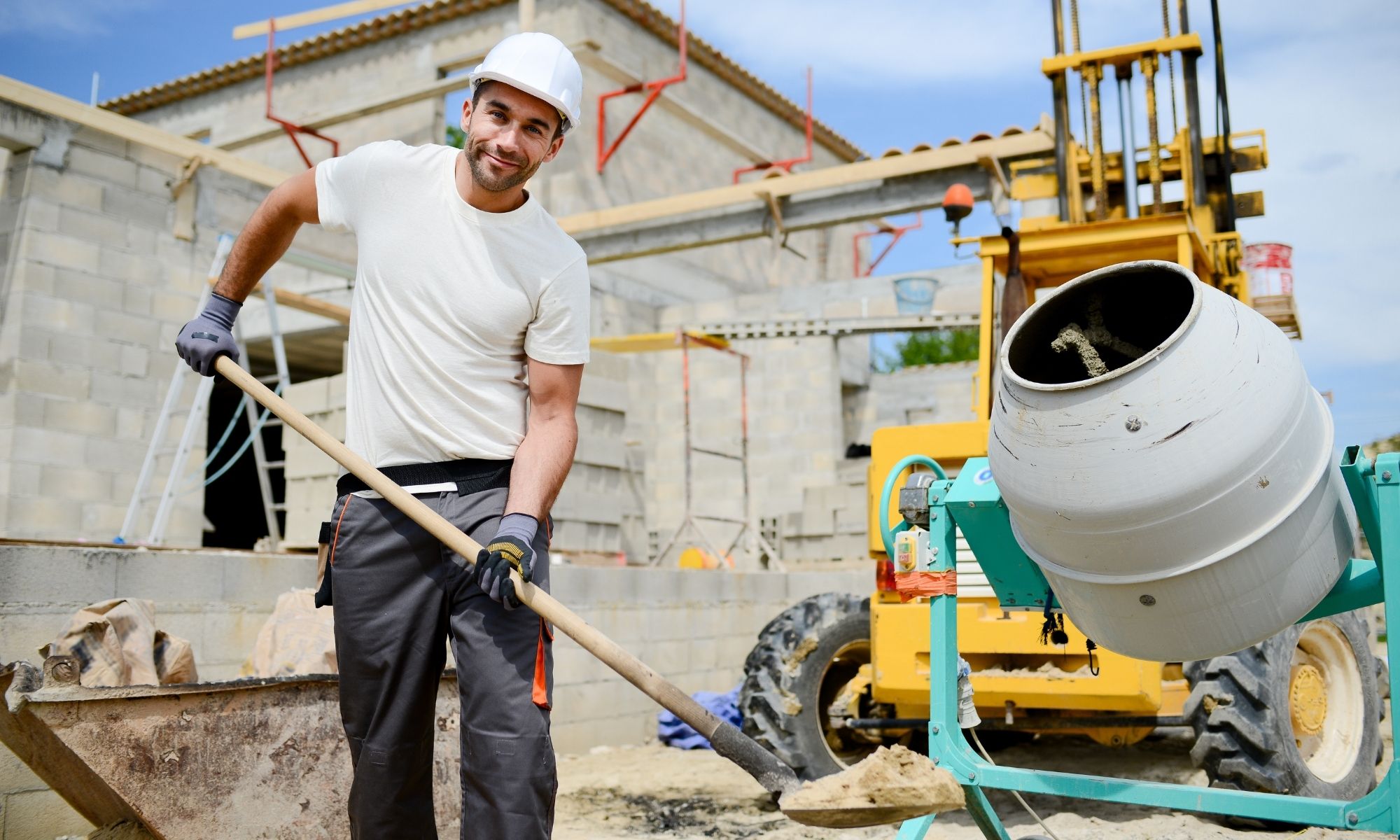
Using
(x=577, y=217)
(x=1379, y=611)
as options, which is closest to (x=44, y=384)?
(x=577, y=217)

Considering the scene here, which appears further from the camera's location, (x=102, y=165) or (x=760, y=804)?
(x=102, y=165)

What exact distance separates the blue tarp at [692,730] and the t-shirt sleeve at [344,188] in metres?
3.81

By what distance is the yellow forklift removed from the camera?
12.6 ft

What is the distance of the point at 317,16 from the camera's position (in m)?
13.9

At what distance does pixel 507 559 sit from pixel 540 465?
0.75ft

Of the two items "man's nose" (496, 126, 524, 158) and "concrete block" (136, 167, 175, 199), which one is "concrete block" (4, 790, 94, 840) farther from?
"concrete block" (136, 167, 175, 199)

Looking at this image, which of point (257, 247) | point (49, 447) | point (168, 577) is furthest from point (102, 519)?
point (257, 247)

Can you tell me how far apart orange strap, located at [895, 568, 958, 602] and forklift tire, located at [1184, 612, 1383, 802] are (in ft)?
4.62

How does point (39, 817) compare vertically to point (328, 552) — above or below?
below

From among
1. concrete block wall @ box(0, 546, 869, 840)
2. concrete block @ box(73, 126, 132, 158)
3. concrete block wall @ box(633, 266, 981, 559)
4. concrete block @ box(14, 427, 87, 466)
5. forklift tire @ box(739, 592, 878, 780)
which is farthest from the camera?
concrete block wall @ box(633, 266, 981, 559)

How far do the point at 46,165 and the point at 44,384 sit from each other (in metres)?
1.31

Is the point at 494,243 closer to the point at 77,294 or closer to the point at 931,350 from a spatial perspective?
→ the point at 77,294

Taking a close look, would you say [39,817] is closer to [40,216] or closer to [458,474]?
[458,474]

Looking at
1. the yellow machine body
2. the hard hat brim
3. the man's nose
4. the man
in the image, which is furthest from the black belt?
the yellow machine body
